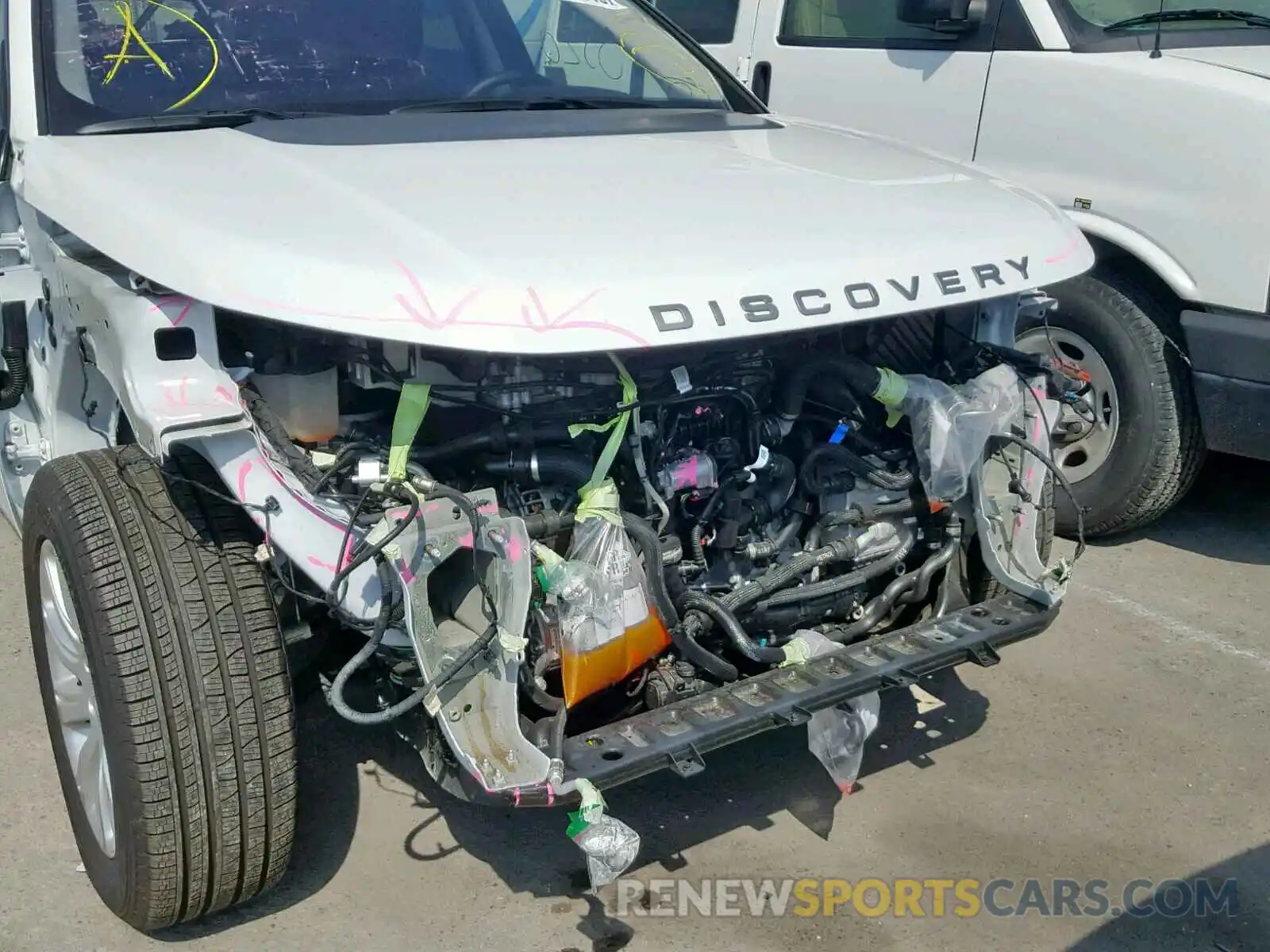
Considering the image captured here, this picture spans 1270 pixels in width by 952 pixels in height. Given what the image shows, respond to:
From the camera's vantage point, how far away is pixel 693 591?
2764 mm

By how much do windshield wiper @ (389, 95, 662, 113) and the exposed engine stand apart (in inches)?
38.8

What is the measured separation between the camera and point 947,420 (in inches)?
115

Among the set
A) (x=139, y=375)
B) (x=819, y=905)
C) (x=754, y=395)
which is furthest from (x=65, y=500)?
(x=819, y=905)

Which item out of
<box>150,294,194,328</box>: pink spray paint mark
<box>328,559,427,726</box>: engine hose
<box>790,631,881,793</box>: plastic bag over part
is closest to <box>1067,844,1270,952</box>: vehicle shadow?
<box>790,631,881,793</box>: plastic bag over part

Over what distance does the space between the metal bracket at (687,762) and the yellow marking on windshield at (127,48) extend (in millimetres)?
2094

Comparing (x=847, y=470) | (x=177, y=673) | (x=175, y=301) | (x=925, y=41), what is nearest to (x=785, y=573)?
(x=847, y=470)

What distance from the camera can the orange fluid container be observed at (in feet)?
8.33

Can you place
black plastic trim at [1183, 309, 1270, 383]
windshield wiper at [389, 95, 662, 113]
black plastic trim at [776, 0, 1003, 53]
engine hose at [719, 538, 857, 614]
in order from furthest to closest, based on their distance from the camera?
black plastic trim at [776, 0, 1003, 53] < black plastic trim at [1183, 309, 1270, 383] < windshield wiper at [389, 95, 662, 113] < engine hose at [719, 538, 857, 614]

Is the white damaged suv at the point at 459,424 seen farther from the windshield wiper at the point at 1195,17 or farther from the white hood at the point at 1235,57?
the windshield wiper at the point at 1195,17

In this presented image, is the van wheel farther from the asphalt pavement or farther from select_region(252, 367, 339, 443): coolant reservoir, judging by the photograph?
select_region(252, 367, 339, 443): coolant reservoir

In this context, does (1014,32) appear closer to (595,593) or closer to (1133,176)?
(1133,176)

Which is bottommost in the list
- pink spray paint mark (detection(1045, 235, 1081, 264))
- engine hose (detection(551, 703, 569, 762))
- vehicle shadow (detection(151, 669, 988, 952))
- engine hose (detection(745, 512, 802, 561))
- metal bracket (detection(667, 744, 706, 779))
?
vehicle shadow (detection(151, 669, 988, 952))

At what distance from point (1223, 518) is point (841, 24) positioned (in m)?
2.59

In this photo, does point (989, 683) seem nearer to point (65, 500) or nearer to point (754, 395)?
point (754, 395)
